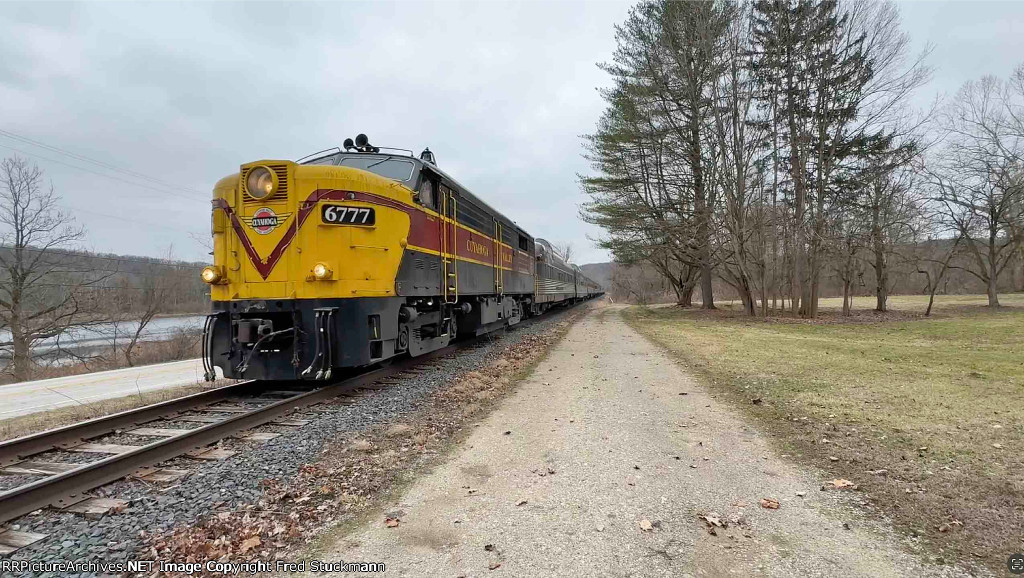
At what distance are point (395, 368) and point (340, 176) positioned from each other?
12.6ft

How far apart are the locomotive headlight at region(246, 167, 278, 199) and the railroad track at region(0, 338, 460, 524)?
278 centimetres

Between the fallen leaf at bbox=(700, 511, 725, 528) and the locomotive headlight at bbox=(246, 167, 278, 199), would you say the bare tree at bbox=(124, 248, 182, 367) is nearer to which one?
the locomotive headlight at bbox=(246, 167, 278, 199)

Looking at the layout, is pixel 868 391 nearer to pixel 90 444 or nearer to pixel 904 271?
pixel 90 444

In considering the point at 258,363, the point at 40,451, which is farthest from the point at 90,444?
the point at 258,363

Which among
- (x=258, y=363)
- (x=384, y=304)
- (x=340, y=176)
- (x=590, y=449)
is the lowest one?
(x=590, y=449)

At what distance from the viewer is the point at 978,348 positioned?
36.5 feet

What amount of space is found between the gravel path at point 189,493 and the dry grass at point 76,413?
1673mm

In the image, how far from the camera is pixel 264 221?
621cm

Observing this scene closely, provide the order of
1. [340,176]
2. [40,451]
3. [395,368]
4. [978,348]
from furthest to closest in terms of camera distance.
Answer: [978,348] → [395,368] → [340,176] → [40,451]

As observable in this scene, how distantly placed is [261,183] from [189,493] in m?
4.15

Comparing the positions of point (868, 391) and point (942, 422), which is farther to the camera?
point (868, 391)

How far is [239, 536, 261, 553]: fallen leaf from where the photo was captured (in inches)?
109

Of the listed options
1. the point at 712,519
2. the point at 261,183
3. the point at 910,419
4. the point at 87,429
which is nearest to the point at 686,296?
the point at 910,419

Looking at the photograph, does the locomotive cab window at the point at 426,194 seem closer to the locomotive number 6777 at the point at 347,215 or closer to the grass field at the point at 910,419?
the locomotive number 6777 at the point at 347,215
